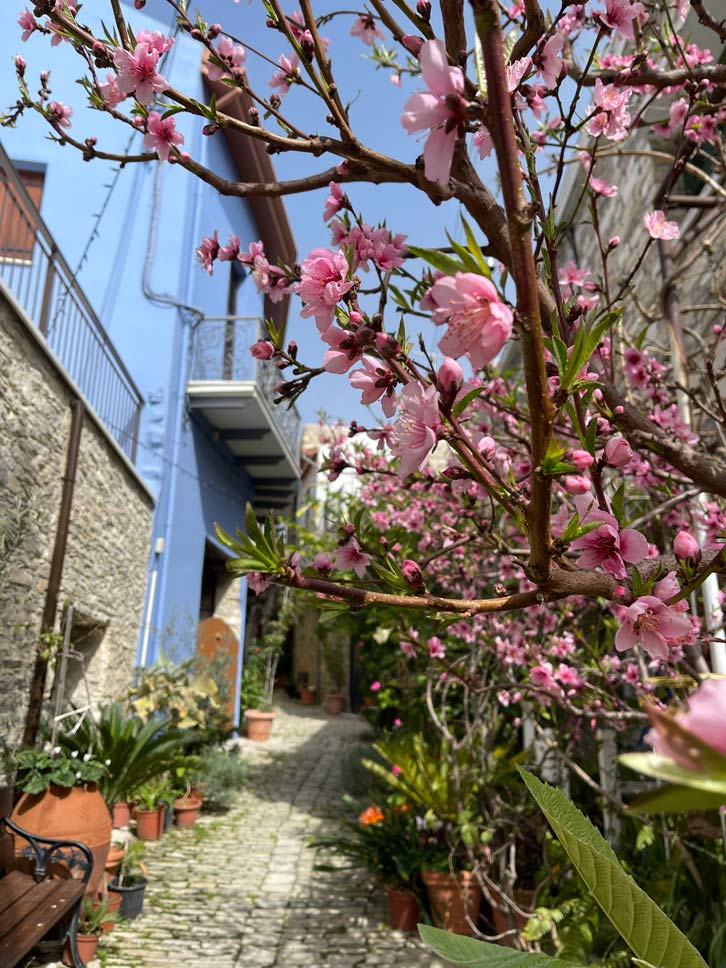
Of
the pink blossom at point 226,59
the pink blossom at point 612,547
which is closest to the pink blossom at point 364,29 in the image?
the pink blossom at point 226,59

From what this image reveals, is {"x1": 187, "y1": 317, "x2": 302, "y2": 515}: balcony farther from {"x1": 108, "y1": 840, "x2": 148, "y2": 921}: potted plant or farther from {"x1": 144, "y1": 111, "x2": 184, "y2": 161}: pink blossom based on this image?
{"x1": 144, "y1": 111, "x2": 184, "y2": 161}: pink blossom

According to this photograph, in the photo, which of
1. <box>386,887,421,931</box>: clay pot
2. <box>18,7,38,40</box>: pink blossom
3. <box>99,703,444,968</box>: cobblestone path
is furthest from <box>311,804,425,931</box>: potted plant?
<box>18,7,38,40</box>: pink blossom

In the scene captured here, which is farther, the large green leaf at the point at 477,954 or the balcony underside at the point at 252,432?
the balcony underside at the point at 252,432

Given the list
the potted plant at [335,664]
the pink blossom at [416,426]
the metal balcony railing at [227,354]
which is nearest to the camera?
the pink blossom at [416,426]

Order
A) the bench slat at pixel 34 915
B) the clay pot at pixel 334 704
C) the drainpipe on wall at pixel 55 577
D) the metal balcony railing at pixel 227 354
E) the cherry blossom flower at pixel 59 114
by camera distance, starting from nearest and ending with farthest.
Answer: the cherry blossom flower at pixel 59 114 → the bench slat at pixel 34 915 → the drainpipe on wall at pixel 55 577 → the metal balcony railing at pixel 227 354 → the clay pot at pixel 334 704

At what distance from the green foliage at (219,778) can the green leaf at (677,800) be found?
7.50 metres

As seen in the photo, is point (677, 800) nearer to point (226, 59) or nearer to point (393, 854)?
point (226, 59)

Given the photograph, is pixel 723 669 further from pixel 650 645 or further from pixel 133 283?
pixel 133 283

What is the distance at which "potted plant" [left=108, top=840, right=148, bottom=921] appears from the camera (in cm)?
447

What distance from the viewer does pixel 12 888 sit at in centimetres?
332

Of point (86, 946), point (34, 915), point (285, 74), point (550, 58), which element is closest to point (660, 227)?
point (550, 58)

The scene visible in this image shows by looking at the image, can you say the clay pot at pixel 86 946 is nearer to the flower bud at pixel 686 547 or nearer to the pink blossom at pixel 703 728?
the flower bud at pixel 686 547

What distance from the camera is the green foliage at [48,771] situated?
13.5 ft

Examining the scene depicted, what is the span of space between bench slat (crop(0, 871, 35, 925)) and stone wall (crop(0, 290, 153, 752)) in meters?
0.95
